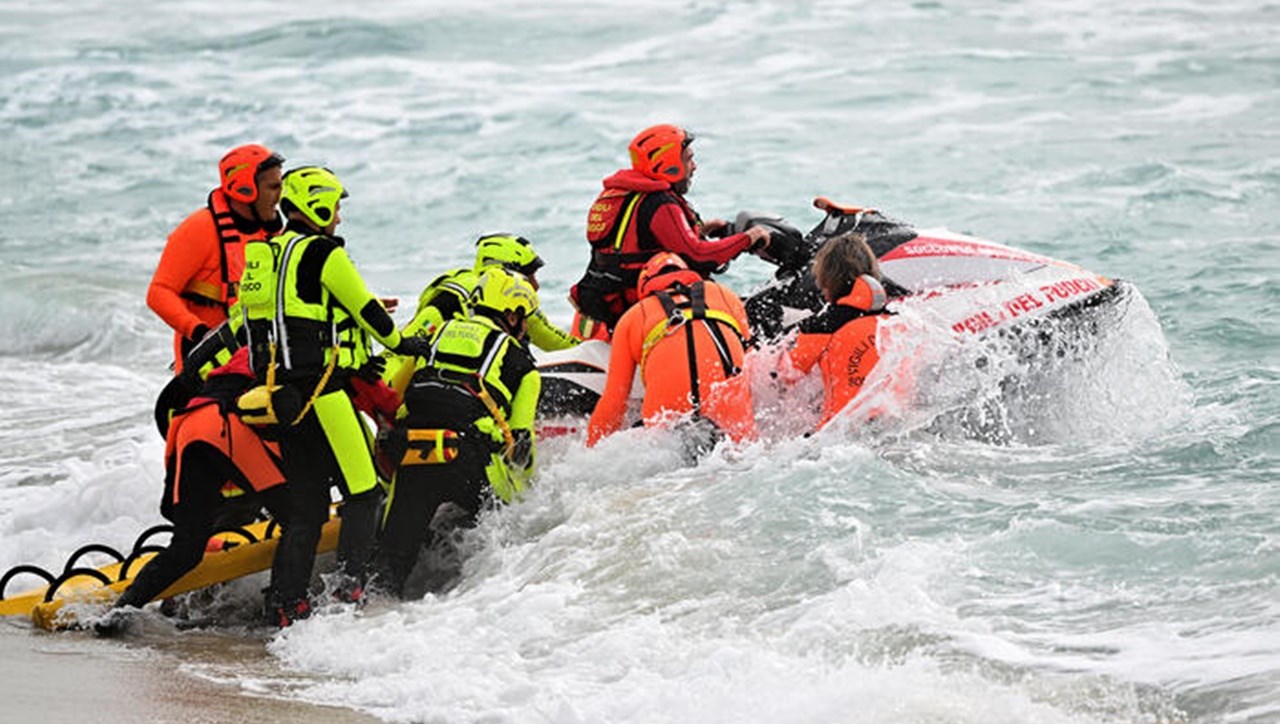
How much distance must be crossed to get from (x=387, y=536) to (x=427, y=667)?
123cm

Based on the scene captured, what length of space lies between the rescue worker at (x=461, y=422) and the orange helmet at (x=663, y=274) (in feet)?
2.87

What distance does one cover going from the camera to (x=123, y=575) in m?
7.34

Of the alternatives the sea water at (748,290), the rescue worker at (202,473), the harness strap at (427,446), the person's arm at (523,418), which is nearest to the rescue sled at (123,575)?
the rescue worker at (202,473)

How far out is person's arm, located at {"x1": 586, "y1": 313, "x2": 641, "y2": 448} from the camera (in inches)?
317

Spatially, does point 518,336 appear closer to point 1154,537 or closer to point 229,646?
point 229,646

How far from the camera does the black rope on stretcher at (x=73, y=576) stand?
7.14 m

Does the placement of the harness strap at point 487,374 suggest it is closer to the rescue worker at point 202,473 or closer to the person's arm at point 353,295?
the person's arm at point 353,295

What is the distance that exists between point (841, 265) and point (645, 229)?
1.29 meters

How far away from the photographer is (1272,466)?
7.72m

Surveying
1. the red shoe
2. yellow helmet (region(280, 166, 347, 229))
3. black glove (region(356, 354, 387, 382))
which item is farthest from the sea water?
yellow helmet (region(280, 166, 347, 229))

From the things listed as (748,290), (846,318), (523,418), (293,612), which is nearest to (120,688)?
(293,612)

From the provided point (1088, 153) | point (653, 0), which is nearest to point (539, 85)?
point (653, 0)

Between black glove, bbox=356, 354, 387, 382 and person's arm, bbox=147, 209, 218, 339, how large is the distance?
947mm

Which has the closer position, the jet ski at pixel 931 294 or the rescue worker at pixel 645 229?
the jet ski at pixel 931 294
